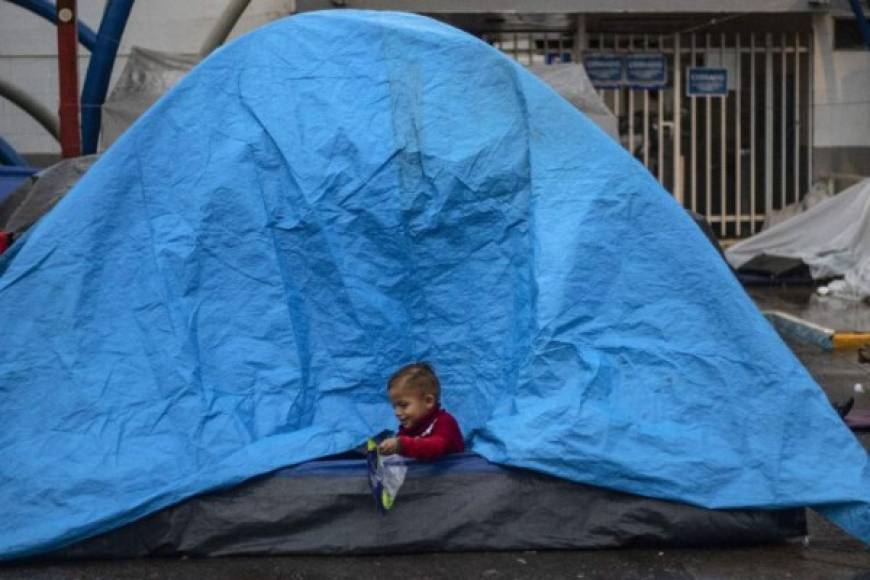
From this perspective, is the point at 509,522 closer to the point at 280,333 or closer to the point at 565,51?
the point at 280,333

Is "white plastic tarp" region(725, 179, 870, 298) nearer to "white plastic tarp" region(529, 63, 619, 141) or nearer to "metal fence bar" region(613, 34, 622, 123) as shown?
"metal fence bar" region(613, 34, 622, 123)

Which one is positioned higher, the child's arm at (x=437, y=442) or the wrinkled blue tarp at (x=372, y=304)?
the wrinkled blue tarp at (x=372, y=304)

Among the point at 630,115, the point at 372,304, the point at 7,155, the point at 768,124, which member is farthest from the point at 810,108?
the point at 372,304

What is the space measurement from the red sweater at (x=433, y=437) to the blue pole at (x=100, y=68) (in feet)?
27.2

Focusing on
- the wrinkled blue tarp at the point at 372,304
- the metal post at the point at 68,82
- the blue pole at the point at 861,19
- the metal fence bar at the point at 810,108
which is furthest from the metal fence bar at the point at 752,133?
the wrinkled blue tarp at the point at 372,304

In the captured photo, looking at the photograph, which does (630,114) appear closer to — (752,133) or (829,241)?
(752,133)

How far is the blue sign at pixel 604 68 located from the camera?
17547mm

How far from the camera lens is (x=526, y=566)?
553 centimetres

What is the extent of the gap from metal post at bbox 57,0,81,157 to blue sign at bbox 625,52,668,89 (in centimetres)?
766

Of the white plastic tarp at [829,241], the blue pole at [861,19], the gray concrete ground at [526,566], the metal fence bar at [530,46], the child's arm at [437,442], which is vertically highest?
the blue pole at [861,19]

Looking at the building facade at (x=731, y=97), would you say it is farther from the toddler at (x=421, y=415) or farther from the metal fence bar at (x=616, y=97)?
the toddler at (x=421, y=415)

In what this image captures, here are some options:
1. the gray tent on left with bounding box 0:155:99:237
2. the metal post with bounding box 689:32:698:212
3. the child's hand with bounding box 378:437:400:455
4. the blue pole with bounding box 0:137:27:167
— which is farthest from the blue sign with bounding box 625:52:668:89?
the child's hand with bounding box 378:437:400:455

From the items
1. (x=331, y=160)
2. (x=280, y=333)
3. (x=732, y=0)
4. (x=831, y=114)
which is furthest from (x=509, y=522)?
(x=831, y=114)

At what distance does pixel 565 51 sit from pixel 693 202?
7.77 ft
